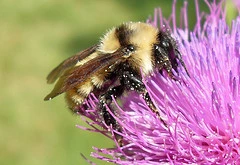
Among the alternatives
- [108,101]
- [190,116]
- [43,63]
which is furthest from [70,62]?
[43,63]

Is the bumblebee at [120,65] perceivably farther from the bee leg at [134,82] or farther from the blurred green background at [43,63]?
the blurred green background at [43,63]

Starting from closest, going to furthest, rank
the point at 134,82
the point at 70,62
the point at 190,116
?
the point at 190,116 → the point at 134,82 → the point at 70,62

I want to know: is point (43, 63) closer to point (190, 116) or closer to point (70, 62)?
point (70, 62)

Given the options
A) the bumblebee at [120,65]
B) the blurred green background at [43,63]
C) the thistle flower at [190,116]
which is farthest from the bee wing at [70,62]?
the blurred green background at [43,63]

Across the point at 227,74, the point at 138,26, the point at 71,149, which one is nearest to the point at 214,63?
the point at 227,74

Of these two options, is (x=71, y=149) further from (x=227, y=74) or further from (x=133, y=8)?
(x=227, y=74)

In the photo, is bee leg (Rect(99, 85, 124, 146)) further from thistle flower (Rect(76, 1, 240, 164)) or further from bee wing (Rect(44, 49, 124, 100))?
bee wing (Rect(44, 49, 124, 100))

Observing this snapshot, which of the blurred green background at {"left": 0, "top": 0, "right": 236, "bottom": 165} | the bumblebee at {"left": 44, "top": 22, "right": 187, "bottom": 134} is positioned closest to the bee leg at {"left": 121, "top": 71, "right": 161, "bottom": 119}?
the bumblebee at {"left": 44, "top": 22, "right": 187, "bottom": 134}
